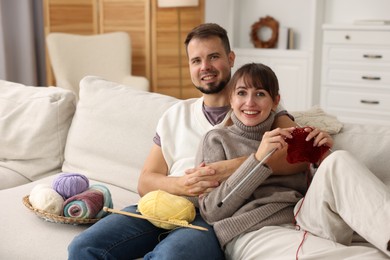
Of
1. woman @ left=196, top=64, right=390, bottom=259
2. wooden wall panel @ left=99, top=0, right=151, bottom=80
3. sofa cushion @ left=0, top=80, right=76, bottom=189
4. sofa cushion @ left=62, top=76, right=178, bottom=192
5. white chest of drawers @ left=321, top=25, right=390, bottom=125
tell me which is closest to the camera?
woman @ left=196, top=64, right=390, bottom=259

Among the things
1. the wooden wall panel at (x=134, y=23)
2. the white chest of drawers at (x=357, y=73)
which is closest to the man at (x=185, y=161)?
the white chest of drawers at (x=357, y=73)

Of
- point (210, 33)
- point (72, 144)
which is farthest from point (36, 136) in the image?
point (210, 33)

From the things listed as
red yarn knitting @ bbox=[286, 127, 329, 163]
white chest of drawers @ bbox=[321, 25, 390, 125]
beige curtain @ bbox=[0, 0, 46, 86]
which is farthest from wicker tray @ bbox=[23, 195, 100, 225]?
white chest of drawers @ bbox=[321, 25, 390, 125]

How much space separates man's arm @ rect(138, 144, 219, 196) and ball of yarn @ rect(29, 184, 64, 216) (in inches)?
11.1

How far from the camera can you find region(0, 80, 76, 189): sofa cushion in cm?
259

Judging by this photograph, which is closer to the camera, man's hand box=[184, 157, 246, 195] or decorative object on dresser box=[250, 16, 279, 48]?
man's hand box=[184, 157, 246, 195]

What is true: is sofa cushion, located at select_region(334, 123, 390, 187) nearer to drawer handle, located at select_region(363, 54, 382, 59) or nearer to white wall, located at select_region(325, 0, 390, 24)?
drawer handle, located at select_region(363, 54, 382, 59)

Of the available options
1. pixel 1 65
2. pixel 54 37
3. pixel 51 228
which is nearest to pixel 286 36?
pixel 54 37

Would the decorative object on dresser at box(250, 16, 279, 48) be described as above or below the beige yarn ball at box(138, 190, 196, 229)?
above

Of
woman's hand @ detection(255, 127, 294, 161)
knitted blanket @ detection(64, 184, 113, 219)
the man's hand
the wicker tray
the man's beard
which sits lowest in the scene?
the wicker tray

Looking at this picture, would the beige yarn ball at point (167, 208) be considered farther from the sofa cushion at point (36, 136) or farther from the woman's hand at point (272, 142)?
the sofa cushion at point (36, 136)

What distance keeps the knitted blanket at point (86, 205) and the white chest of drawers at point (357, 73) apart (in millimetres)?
3149

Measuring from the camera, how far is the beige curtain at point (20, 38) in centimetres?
461

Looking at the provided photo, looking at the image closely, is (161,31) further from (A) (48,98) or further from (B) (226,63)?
(B) (226,63)
